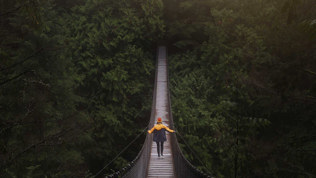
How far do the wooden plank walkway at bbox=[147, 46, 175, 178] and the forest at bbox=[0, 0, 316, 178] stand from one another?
65cm

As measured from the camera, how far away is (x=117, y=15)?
1549cm

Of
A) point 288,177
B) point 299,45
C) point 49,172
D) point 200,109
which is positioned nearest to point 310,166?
point 288,177

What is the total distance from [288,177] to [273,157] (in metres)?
2.26

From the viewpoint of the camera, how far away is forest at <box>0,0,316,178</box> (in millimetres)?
6938

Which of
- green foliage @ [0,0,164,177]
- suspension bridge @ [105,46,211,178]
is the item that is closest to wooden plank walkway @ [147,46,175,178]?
suspension bridge @ [105,46,211,178]

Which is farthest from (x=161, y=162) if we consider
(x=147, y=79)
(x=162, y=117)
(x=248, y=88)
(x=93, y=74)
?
(x=147, y=79)

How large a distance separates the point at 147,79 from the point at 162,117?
5.64 meters

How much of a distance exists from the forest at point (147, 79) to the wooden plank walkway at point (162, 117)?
0.65 meters

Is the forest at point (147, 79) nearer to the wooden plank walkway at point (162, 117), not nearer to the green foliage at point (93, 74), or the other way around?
the green foliage at point (93, 74)

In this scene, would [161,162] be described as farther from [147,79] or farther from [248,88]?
[147,79]

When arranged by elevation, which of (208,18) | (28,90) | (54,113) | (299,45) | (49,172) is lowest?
(49,172)

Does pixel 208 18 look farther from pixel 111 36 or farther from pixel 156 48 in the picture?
pixel 111 36

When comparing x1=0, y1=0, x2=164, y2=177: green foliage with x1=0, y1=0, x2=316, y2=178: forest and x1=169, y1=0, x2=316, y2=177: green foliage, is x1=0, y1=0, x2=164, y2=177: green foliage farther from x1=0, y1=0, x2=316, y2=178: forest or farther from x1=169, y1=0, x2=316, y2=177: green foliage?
x1=169, y1=0, x2=316, y2=177: green foliage

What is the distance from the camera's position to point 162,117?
33.2ft
